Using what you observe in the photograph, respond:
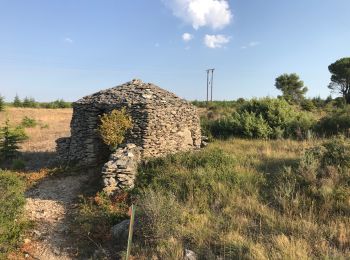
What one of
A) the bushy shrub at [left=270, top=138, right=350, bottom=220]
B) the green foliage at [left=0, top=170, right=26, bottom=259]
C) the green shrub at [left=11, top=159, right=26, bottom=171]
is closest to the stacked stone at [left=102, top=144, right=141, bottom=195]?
the green foliage at [left=0, top=170, right=26, bottom=259]

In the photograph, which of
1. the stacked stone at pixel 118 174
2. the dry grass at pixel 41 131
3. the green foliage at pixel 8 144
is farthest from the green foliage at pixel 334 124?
the green foliage at pixel 8 144

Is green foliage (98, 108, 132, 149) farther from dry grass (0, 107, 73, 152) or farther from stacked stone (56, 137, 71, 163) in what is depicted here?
dry grass (0, 107, 73, 152)

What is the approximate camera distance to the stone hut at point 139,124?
1118cm

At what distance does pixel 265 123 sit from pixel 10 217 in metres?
11.0

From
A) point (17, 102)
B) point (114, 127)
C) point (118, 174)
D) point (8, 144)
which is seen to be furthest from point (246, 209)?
point (17, 102)

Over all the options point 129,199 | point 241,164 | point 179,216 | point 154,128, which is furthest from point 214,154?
point 179,216

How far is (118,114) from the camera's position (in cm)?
1109

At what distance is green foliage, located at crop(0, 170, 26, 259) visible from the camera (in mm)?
6259

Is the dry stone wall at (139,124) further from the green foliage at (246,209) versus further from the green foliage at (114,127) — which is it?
the green foliage at (246,209)

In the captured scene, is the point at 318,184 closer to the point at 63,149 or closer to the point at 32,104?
the point at 63,149

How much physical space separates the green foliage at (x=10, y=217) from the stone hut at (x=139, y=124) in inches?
169

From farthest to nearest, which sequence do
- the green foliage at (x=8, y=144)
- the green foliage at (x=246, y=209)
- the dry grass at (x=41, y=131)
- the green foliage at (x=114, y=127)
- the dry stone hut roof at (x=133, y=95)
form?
the dry grass at (x=41, y=131) → the green foliage at (x=8, y=144) → the dry stone hut roof at (x=133, y=95) → the green foliage at (x=114, y=127) → the green foliage at (x=246, y=209)

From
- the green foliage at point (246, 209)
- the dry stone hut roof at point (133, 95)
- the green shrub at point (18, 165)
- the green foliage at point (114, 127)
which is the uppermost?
the dry stone hut roof at point (133, 95)

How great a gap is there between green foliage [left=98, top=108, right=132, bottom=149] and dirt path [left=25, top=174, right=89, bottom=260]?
4.64 feet
